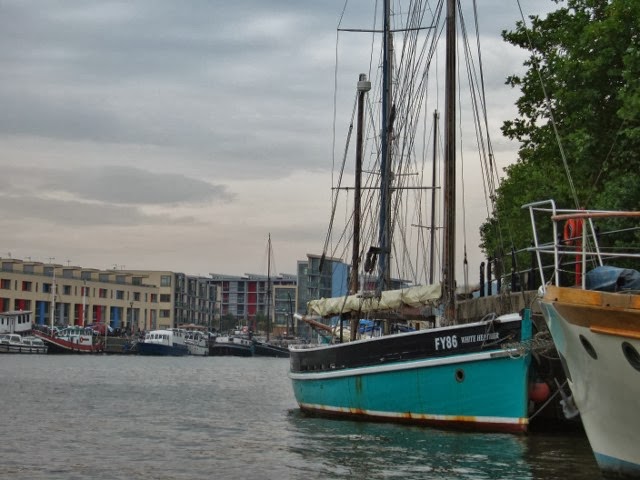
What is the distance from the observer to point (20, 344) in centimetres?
13900

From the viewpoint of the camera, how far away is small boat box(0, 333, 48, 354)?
13712 centimetres

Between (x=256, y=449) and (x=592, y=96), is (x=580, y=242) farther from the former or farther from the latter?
(x=592, y=96)

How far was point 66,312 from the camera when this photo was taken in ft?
613

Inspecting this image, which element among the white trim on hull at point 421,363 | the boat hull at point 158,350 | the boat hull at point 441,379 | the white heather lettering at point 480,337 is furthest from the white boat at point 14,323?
the white heather lettering at point 480,337

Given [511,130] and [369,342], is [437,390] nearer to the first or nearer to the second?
[369,342]

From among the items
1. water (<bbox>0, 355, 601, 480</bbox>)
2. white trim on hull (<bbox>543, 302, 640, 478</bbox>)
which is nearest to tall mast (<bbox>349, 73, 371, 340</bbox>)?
water (<bbox>0, 355, 601, 480</bbox>)

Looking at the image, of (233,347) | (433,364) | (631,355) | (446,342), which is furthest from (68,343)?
(631,355)

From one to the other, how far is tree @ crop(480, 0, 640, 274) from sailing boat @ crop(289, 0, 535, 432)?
2.76 metres

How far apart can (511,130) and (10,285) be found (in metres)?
140

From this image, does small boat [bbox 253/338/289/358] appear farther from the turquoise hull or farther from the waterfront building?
the turquoise hull

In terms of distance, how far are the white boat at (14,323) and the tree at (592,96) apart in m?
119

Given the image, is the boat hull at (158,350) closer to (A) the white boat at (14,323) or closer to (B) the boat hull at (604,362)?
(A) the white boat at (14,323)

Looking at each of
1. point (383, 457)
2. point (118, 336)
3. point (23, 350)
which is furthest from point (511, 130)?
point (118, 336)

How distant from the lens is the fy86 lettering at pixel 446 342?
84.2 ft
